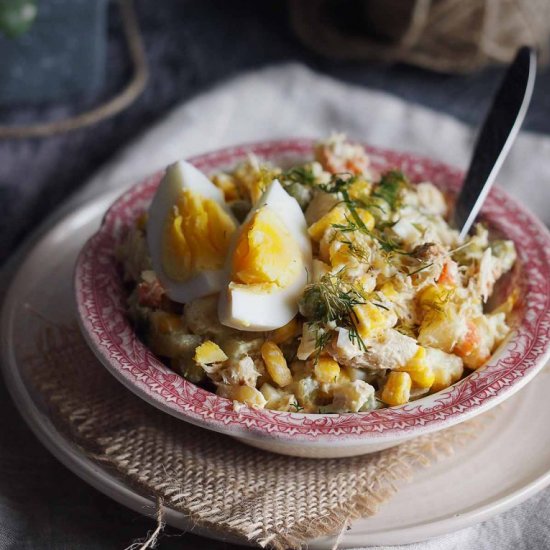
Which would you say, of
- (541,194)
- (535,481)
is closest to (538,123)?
(541,194)

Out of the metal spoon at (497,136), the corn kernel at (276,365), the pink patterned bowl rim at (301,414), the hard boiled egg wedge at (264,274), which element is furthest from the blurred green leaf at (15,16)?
the corn kernel at (276,365)

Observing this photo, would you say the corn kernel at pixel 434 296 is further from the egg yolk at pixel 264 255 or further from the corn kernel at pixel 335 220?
the egg yolk at pixel 264 255

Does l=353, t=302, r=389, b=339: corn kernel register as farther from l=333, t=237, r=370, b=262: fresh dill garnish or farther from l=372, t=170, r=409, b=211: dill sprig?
l=372, t=170, r=409, b=211: dill sprig

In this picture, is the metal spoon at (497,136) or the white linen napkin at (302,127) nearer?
the metal spoon at (497,136)

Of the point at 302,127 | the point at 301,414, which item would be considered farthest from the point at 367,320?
the point at 302,127

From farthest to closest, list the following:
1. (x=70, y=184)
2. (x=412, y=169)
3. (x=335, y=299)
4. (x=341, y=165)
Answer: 1. (x=70, y=184)
2. (x=412, y=169)
3. (x=341, y=165)
4. (x=335, y=299)

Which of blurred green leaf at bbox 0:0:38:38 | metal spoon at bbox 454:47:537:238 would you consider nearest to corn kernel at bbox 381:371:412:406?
metal spoon at bbox 454:47:537:238

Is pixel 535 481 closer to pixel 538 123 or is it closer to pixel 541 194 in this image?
pixel 541 194
